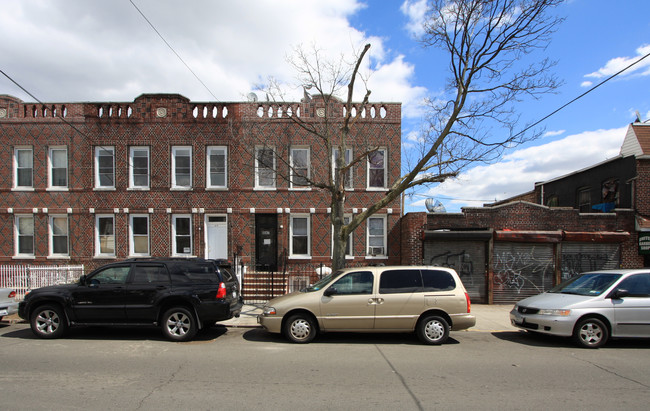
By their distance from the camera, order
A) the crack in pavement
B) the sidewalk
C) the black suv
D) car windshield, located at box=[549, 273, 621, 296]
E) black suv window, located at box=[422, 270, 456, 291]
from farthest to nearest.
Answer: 1. the sidewalk
2. car windshield, located at box=[549, 273, 621, 296]
3. black suv window, located at box=[422, 270, 456, 291]
4. the black suv
5. the crack in pavement

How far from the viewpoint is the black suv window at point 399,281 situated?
8.03 m

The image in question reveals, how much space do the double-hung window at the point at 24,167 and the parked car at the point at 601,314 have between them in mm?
18178

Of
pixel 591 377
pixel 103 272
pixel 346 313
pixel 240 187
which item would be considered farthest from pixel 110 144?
pixel 591 377

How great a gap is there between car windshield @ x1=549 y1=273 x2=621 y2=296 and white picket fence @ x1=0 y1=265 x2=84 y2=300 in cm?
1579

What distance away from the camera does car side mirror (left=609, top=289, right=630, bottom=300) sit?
7.84 metres

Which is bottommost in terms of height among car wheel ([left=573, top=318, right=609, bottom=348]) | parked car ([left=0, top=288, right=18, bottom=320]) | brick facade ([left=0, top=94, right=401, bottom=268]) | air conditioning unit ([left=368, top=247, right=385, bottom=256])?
car wheel ([left=573, top=318, right=609, bottom=348])

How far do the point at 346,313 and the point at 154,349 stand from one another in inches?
148

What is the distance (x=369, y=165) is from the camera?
50.4ft

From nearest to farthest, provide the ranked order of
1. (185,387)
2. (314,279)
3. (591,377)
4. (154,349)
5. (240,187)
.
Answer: (185,387) < (591,377) < (154,349) < (314,279) < (240,187)

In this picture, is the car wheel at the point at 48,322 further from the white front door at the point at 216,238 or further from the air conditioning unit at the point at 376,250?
the air conditioning unit at the point at 376,250

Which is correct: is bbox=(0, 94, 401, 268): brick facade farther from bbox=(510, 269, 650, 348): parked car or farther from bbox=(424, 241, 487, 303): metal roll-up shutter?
bbox=(510, 269, 650, 348): parked car

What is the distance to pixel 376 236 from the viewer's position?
50.1 ft

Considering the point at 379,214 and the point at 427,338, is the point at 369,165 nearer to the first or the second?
the point at 379,214

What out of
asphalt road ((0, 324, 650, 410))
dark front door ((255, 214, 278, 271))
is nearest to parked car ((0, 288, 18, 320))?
asphalt road ((0, 324, 650, 410))
